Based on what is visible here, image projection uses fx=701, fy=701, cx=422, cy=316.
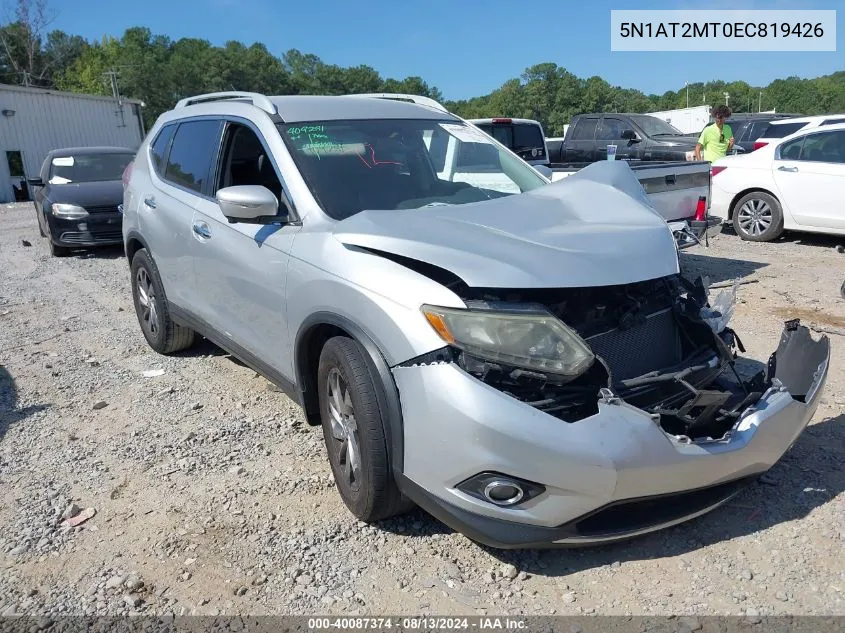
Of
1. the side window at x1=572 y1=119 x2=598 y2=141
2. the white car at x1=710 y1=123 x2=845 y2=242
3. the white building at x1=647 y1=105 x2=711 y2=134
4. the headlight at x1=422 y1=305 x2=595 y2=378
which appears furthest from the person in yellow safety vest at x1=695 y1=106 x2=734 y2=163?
the white building at x1=647 y1=105 x2=711 y2=134

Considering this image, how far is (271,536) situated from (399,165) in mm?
2046

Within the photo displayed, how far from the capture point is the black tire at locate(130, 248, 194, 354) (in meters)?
5.22

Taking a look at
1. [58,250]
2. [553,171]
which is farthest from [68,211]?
[553,171]

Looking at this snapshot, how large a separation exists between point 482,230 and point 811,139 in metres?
8.42

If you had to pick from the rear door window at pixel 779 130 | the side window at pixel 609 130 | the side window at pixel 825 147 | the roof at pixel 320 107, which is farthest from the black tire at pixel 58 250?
the rear door window at pixel 779 130

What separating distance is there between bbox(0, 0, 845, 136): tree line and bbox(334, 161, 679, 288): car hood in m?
59.7

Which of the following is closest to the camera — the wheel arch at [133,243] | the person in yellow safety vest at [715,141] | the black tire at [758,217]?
the wheel arch at [133,243]

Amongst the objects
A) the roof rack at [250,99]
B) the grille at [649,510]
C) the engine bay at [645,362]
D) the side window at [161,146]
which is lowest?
the grille at [649,510]

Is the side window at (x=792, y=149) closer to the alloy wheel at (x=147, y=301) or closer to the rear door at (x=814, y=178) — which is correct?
the rear door at (x=814, y=178)

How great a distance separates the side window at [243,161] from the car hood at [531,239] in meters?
0.90

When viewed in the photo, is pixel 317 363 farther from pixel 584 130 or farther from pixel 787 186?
pixel 584 130

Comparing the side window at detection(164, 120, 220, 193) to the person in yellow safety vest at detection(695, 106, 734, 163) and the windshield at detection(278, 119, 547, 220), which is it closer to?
the windshield at detection(278, 119, 547, 220)

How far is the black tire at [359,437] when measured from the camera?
9.05ft

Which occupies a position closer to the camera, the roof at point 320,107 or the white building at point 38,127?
the roof at point 320,107
